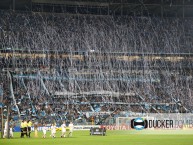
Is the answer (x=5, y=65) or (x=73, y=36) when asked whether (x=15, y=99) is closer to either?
(x=5, y=65)

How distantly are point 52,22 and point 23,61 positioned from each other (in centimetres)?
730

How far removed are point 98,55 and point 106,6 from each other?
7314 millimetres

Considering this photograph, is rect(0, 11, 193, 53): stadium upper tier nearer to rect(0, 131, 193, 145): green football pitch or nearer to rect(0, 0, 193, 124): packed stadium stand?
rect(0, 0, 193, 124): packed stadium stand

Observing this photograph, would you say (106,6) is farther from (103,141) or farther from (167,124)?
(103,141)

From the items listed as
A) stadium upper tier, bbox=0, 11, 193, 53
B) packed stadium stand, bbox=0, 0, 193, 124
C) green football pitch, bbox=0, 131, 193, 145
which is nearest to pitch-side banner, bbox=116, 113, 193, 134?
green football pitch, bbox=0, 131, 193, 145

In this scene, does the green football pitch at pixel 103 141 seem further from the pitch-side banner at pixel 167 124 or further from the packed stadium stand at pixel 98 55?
the packed stadium stand at pixel 98 55

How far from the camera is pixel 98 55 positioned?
217 feet

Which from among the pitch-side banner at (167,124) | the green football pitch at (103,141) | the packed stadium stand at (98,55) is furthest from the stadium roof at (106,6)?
the green football pitch at (103,141)

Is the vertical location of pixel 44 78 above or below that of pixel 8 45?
below

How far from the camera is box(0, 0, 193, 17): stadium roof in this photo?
6247cm

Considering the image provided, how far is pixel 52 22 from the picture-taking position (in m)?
65.7

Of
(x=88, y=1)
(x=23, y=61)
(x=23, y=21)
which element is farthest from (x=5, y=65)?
(x=88, y=1)

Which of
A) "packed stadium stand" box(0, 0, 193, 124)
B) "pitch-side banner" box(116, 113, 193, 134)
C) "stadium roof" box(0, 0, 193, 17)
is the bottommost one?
"pitch-side banner" box(116, 113, 193, 134)

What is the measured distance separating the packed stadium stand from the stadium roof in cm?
15
